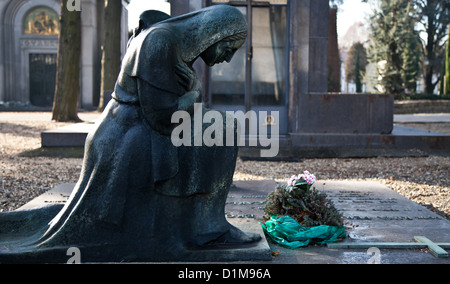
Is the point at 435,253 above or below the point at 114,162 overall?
below

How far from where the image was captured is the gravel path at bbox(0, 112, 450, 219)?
6379mm


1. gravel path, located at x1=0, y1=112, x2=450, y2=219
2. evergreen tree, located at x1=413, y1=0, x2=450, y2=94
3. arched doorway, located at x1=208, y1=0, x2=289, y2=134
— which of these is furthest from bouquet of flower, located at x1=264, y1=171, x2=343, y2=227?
evergreen tree, located at x1=413, y1=0, x2=450, y2=94

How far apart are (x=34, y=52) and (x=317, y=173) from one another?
75.6 feet

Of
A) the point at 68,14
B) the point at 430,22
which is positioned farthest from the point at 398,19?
the point at 68,14

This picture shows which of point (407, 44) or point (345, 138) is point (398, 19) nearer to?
point (407, 44)

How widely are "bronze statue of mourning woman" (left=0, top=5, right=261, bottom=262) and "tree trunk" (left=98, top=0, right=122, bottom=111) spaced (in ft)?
46.5

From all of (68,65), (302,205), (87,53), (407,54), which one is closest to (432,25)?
(407,54)

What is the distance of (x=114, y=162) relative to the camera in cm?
326

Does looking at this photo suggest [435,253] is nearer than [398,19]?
Yes

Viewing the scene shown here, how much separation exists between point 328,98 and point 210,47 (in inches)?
261

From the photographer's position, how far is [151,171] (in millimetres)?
3279

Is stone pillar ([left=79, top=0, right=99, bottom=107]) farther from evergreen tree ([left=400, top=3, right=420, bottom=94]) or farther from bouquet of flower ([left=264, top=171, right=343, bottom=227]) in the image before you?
bouquet of flower ([left=264, top=171, right=343, bottom=227])

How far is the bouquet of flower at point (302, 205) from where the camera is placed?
4.29 m
